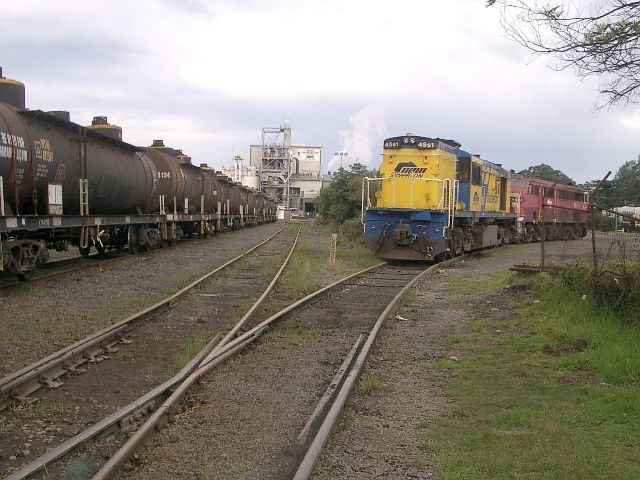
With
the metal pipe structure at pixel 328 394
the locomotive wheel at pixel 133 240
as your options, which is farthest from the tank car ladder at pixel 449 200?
the metal pipe structure at pixel 328 394

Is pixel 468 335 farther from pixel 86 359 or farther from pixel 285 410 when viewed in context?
pixel 86 359

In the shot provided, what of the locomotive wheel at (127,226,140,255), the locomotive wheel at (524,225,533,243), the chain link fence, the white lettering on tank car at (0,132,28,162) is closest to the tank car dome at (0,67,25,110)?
the white lettering on tank car at (0,132,28,162)

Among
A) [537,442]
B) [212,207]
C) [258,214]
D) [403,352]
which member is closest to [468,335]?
[403,352]

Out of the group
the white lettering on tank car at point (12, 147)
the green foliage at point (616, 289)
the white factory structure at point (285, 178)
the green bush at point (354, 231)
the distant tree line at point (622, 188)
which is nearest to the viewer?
the green foliage at point (616, 289)

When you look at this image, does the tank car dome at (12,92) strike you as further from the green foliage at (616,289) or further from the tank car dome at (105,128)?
the green foliage at (616,289)

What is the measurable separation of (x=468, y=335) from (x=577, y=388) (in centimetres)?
247

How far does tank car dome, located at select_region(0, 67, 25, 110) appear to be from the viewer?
12.0m

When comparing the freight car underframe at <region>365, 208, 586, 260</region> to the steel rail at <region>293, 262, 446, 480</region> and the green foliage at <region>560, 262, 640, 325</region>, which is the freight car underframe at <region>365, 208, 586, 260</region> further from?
the steel rail at <region>293, 262, 446, 480</region>

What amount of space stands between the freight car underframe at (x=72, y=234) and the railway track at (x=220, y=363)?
4689 millimetres

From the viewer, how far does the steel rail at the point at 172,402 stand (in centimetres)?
391

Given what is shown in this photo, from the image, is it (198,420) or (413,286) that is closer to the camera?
(198,420)

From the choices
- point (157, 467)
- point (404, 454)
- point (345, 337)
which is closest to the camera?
point (157, 467)

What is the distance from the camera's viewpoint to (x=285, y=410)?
532 centimetres

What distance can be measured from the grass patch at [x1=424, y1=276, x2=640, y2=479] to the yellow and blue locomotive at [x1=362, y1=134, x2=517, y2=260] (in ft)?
27.8
